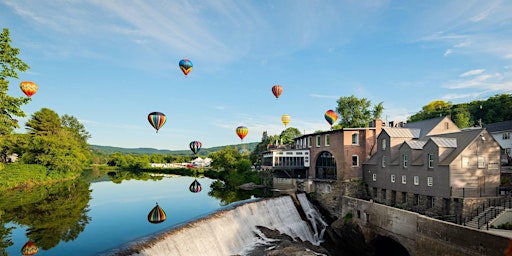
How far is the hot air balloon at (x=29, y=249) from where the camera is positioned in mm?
21641

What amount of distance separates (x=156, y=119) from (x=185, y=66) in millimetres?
9545

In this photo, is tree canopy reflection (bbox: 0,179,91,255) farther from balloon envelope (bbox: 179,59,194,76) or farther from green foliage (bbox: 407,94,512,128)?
green foliage (bbox: 407,94,512,128)

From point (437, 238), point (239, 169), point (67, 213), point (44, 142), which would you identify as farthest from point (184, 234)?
point (44, 142)

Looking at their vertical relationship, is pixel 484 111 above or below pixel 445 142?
above

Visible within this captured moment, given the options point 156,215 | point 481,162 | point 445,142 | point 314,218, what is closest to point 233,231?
point 314,218

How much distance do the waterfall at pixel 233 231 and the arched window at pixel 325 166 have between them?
18.2 ft

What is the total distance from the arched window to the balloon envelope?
24748mm

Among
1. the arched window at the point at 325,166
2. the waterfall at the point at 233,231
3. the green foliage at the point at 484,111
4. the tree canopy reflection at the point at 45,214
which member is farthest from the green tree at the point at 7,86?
the green foliage at the point at 484,111

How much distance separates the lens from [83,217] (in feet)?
108

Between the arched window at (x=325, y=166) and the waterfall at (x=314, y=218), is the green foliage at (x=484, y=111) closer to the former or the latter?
the arched window at (x=325, y=166)

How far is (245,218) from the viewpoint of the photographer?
92.9 ft

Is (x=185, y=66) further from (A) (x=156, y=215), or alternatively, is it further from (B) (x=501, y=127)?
(B) (x=501, y=127)

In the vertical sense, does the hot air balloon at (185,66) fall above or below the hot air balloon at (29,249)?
above

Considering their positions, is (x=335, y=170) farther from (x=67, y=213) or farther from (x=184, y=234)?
(x=67, y=213)
